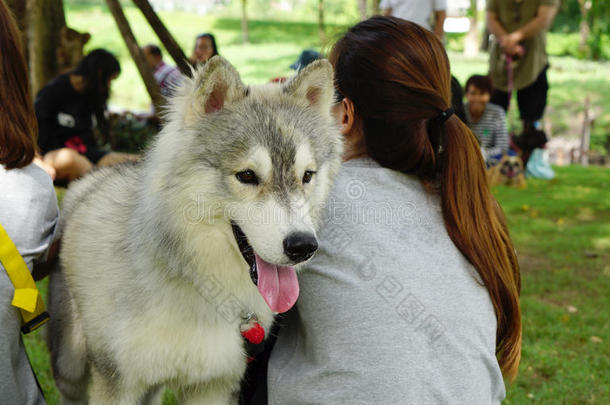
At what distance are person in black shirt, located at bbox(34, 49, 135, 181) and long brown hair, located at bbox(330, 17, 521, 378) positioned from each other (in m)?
5.02

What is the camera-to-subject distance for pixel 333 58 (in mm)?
2443

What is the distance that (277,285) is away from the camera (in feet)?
6.90

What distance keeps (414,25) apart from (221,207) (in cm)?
106

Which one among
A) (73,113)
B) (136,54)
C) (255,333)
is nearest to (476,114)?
(136,54)

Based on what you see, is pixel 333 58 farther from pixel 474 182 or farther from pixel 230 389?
pixel 230 389

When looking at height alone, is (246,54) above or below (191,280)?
below

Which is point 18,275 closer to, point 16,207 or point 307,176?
point 16,207

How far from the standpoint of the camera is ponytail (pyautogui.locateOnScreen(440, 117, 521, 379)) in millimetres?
2039

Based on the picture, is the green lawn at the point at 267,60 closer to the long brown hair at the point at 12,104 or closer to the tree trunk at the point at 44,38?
the tree trunk at the point at 44,38

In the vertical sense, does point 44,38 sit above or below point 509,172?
above

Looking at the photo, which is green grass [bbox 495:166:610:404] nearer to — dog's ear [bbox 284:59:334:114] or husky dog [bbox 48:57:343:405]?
husky dog [bbox 48:57:343:405]

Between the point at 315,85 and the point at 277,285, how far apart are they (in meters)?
0.86

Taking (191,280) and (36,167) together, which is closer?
(191,280)

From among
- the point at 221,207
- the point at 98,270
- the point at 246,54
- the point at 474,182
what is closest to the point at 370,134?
the point at 474,182
